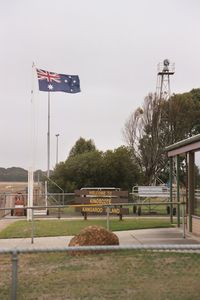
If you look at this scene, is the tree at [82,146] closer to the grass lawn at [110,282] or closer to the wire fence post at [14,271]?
the grass lawn at [110,282]

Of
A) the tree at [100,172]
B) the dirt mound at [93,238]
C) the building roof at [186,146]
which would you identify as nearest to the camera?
the dirt mound at [93,238]

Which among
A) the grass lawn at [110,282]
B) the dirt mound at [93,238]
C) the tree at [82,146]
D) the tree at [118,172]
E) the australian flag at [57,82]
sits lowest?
the grass lawn at [110,282]

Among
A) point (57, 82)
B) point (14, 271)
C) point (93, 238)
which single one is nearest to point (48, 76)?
point (57, 82)

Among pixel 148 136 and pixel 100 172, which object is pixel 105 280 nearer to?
pixel 100 172

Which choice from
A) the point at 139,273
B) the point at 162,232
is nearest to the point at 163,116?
the point at 162,232

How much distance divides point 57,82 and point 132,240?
12.5 metres

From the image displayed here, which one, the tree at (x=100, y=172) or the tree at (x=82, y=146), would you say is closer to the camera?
the tree at (x=100, y=172)

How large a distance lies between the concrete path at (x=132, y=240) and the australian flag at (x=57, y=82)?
1040 cm

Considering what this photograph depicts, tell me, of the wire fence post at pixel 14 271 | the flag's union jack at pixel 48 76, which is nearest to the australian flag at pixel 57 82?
the flag's union jack at pixel 48 76

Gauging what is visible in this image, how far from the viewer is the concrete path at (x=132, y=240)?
1353cm

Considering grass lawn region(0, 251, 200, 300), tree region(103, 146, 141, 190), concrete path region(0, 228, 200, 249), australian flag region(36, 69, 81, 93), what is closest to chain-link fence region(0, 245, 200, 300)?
grass lawn region(0, 251, 200, 300)

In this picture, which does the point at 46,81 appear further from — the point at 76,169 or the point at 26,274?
the point at 26,274

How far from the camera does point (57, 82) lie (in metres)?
25.0

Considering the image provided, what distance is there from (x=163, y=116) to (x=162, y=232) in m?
36.4
